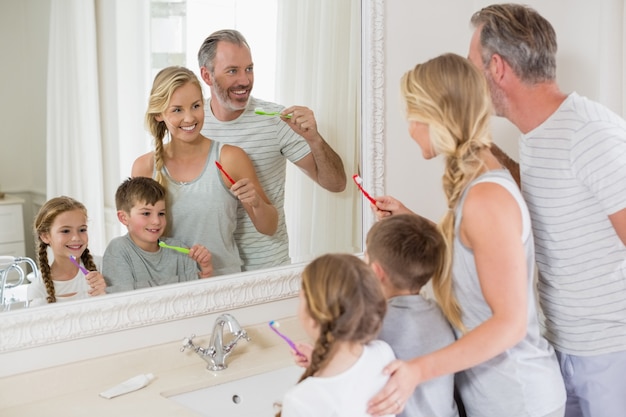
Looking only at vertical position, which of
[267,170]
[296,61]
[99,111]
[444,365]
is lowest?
[444,365]

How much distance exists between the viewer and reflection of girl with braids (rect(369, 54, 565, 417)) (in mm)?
1279

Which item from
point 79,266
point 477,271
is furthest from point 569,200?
point 79,266

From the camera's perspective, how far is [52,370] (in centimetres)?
159

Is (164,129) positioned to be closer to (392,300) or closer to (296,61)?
(296,61)

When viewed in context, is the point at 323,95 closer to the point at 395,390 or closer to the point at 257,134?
the point at 257,134

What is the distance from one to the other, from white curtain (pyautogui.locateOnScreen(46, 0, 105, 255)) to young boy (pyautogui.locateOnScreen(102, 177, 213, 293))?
50 mm

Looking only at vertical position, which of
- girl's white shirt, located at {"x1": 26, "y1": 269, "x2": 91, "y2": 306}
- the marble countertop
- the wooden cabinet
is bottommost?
the marble countertop

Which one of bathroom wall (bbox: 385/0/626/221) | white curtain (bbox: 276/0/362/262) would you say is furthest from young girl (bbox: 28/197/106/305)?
bathroom wall (bbox: 385/0/626/221)

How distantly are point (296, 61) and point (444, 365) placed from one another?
0.85 meters

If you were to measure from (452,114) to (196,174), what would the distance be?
64 cm

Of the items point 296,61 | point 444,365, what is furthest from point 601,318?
point 296,61

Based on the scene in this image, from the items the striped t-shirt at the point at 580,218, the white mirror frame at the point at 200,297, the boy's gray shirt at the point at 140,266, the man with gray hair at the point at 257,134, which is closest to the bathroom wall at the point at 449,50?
the white mirror frame at the point at 200,297

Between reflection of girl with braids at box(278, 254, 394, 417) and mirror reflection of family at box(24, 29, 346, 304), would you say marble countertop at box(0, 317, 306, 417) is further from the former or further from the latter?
reflection of girl with braids at box(278, 254, 394, 417)

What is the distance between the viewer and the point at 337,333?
3.91ft
